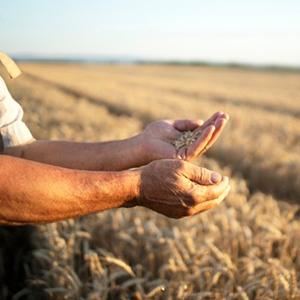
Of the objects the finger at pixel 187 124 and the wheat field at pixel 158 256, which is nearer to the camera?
the wheat field at pixel 158 256

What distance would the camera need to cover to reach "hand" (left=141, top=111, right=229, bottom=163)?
1.78m

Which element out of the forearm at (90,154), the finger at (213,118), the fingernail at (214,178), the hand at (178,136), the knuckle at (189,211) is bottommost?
the knuckle at (189,211)

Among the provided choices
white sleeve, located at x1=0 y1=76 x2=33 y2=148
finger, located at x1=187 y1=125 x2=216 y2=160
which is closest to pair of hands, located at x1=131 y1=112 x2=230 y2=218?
finger, located at x1=187 y1=125 x2=216 y2=160

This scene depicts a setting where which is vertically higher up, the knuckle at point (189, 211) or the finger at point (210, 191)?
the finger at point (210, 191)

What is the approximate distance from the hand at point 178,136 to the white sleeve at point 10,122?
0.59 metres

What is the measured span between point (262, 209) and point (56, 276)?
1833 mm

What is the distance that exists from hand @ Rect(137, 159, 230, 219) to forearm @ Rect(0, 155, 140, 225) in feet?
0.20

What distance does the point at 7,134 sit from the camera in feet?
5.81

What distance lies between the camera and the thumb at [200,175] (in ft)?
4.85

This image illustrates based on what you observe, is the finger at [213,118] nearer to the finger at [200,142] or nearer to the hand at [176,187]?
the finger at [200,142]

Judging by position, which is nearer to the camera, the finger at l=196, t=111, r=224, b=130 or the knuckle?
the knuckle

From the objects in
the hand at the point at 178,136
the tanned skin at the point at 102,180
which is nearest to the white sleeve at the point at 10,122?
the tanned skin at the point at 102,180

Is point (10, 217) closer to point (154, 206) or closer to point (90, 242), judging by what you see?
point (154, 206)

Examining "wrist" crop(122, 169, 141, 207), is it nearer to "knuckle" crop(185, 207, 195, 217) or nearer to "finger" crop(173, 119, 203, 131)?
"knuckle" crop(185, 207, 195, 217)
